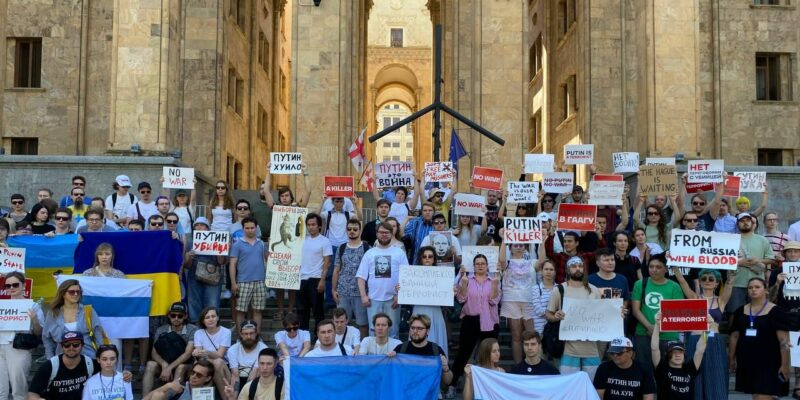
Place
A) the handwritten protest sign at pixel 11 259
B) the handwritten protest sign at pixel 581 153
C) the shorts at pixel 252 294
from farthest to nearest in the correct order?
the handwritten protest sign at pixel 581 153, the shorts at pixel 252 294, the handwritten protest sign at pixel 11 259

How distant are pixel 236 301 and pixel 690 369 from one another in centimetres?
642

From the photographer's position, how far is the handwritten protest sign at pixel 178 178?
53.6 ft

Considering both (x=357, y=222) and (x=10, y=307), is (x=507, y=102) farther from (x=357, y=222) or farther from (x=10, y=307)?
(x=10, y=307)

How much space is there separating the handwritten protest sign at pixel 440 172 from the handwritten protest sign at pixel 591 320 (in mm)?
5412

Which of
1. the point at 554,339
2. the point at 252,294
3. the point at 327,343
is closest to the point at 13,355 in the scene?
the point at 252,294

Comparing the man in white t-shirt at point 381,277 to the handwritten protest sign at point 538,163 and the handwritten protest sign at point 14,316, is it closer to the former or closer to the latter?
the handwritten protest sign at point 14,316

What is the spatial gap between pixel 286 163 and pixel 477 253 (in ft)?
15.3

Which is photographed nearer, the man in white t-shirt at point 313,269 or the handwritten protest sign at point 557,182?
the man in white t-shirt at point 313,269

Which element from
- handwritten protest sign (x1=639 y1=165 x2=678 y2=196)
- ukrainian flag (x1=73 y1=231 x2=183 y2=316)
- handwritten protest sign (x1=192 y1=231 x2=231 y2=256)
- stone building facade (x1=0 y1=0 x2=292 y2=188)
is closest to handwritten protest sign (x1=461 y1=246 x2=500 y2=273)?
handwritten protest sign (x1=192 y1=231 x2=231 y2=256)

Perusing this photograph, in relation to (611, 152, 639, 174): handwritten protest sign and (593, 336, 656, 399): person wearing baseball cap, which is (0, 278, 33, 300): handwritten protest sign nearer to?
(593, 336, 656, 399): person wearing baseball cap

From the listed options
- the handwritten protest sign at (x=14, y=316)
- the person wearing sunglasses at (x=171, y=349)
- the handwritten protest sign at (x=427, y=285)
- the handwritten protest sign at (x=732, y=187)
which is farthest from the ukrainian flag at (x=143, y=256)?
the handwritten protest sign at (x=732, y=187)

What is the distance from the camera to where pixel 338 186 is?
1586cm

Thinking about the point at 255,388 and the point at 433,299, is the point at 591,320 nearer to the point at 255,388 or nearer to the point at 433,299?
the point at 433,299

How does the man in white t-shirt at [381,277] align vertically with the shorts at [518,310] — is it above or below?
above
